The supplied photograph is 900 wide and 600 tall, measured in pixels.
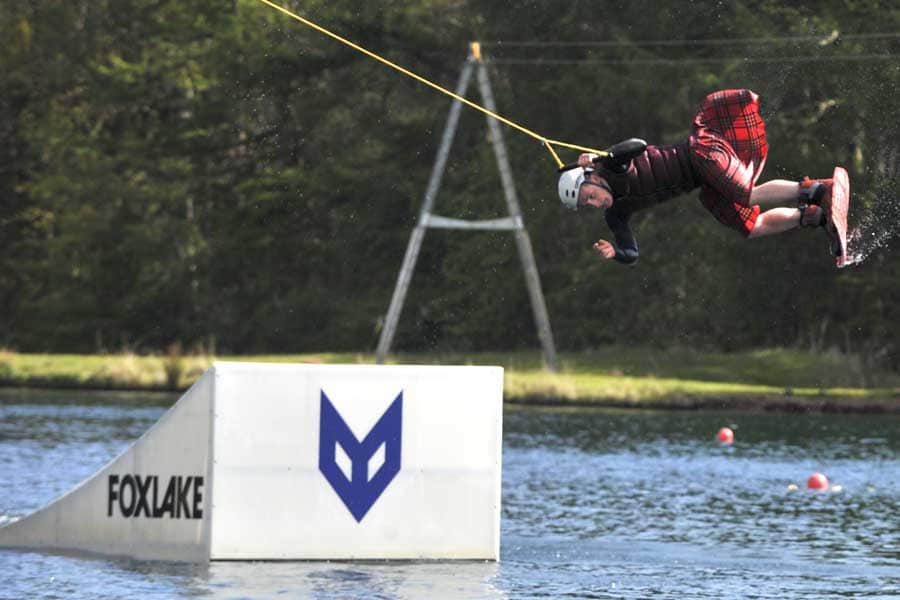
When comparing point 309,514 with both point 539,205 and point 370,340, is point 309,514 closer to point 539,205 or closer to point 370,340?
point 539,205

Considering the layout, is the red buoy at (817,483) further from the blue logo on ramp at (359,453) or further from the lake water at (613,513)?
the blue logo on ramp at (359,453)

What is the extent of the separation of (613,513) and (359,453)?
9.02 m

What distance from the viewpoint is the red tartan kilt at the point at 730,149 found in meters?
16.9

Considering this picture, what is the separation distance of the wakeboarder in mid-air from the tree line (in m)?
33.8

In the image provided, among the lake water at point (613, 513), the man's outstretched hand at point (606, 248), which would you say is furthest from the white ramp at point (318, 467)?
the man's outstretched hand at point (606, 248)

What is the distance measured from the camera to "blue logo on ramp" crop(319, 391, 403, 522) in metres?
19.0

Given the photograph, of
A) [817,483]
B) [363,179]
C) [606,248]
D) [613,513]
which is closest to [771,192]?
[606,248]

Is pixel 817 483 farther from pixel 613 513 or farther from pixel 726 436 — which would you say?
pixel 726 436

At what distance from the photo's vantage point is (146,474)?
62.9 feet

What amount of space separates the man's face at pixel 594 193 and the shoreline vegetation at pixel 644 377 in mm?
30116

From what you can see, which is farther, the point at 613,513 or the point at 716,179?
the point at 613,513

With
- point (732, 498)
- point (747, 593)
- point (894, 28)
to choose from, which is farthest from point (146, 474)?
Result: point (894, 28)

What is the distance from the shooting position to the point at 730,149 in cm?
1700

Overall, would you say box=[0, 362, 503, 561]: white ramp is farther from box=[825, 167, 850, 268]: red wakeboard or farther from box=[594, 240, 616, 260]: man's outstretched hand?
box=[825, 167, 850, 268]: red wakeboard
